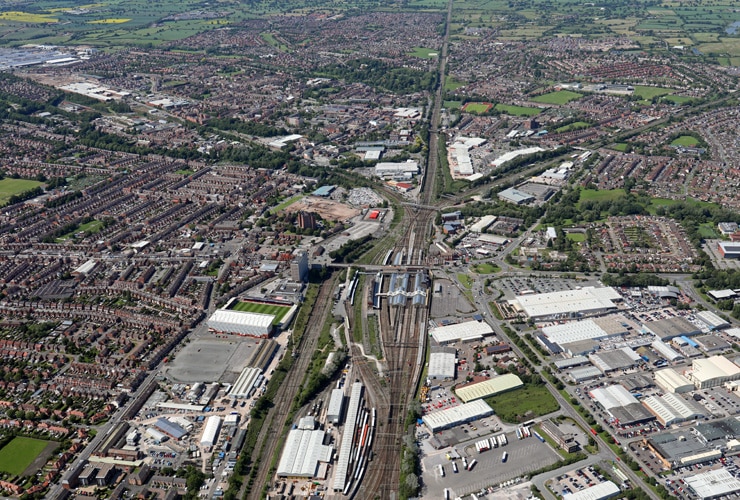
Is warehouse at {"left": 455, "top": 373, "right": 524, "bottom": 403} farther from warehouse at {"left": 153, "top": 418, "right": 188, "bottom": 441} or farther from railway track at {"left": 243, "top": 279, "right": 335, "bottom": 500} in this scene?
warehouse at {"left": 153, "top": 418, "right": 188, "bottom": 441}

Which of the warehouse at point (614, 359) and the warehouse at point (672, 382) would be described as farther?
the warehouse at point (614, 359)

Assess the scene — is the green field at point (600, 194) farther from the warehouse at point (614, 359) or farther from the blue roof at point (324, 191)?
the warehouse at point (614, 359)

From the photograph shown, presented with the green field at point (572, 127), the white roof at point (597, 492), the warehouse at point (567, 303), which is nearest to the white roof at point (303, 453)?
the white roof at point (597, 492)

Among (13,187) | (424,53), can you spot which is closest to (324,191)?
(13,187)

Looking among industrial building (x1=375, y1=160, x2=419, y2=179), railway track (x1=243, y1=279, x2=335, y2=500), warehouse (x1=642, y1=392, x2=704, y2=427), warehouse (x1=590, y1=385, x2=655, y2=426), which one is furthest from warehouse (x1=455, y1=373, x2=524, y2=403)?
industrial building (x1=375, y1=160, x2=419, y2=179)

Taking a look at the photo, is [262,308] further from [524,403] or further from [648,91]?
[648,91]

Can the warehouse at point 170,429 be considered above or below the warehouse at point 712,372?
below

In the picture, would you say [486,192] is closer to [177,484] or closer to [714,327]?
[714,327]
